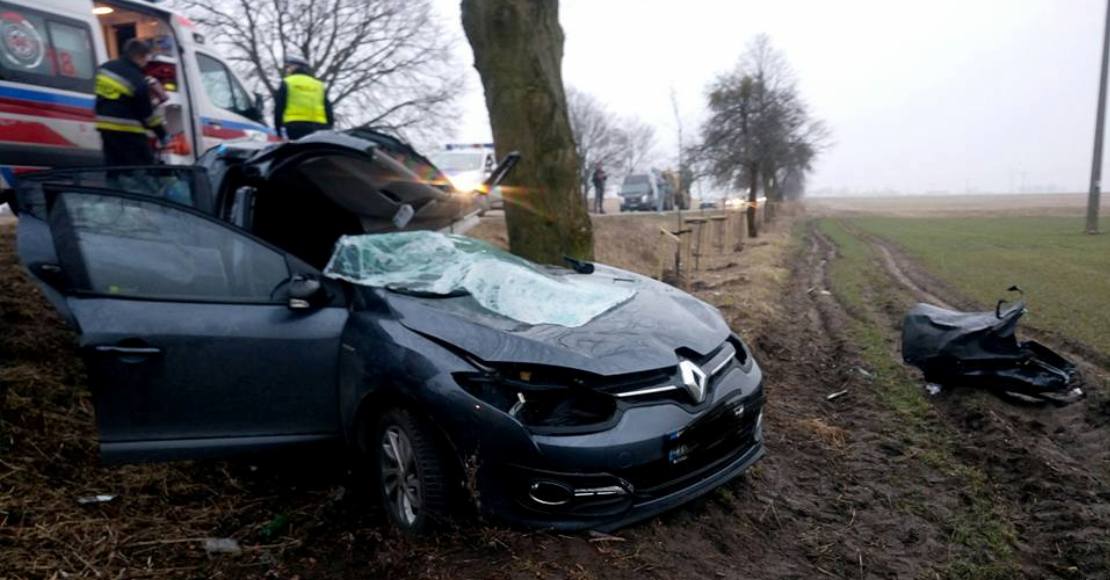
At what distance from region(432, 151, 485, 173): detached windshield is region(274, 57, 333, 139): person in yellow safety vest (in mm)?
9143

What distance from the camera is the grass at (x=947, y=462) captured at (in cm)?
337

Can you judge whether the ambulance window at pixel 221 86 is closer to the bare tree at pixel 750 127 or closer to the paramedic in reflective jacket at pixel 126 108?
the paramedic in reflective jacket at pixel 126 108

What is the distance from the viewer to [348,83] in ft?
104

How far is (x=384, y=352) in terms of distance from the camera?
10.8 feet

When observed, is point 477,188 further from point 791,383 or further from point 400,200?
point 791,383

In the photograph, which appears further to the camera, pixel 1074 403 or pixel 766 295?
pixel 766 295

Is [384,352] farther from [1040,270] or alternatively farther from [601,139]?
[601,139]

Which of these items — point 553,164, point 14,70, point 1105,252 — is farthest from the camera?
point 1105,252

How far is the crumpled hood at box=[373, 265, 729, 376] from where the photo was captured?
3.10 m

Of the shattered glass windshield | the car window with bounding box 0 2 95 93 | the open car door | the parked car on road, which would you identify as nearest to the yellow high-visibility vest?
the car window with bounding box 0 2 95 93

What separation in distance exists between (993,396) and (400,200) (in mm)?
4880

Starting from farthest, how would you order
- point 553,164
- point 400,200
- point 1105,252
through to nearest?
point 1105,252 < point 553,164 < point 400,200

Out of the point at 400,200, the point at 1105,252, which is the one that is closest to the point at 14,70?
the point at 400,200

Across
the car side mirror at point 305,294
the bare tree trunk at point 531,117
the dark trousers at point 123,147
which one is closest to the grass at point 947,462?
the bare tree trunk at point 531,117
